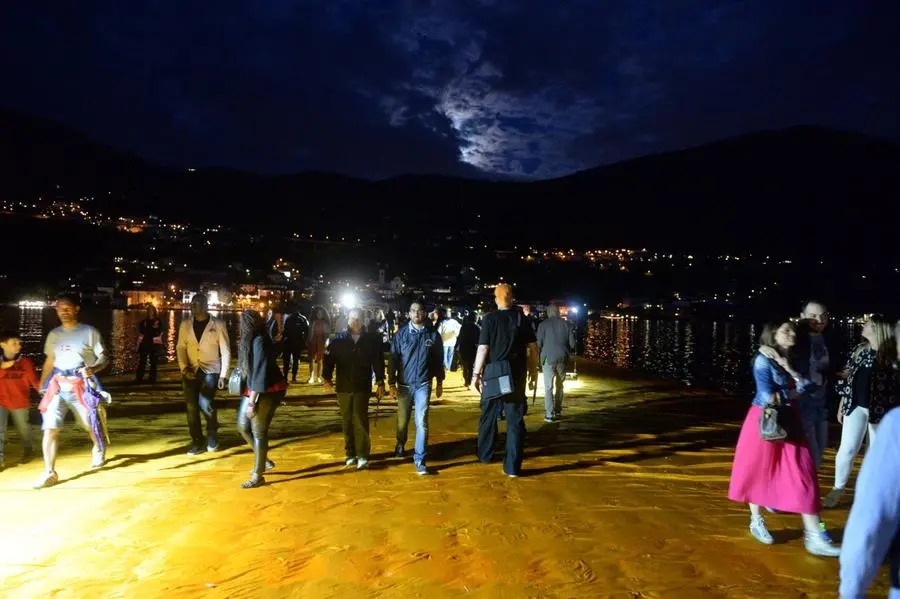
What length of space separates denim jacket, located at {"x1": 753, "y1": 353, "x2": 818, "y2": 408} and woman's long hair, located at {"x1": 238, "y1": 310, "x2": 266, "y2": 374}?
15.5ft

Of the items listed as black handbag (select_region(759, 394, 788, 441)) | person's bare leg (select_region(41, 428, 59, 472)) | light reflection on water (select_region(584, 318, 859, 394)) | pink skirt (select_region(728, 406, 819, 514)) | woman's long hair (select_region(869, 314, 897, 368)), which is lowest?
light reflection on water (select_region(584, 318, 859, 394))

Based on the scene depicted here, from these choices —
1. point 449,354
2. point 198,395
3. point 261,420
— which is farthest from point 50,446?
point 449,354

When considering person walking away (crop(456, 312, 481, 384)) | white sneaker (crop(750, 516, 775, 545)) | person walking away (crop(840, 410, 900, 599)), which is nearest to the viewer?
person walking away (crop(840, 410, 900, 599))

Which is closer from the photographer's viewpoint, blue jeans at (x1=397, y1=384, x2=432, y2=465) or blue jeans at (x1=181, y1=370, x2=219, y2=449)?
blue jeans at (x1=397, y1=384, x2=432, y2=465)

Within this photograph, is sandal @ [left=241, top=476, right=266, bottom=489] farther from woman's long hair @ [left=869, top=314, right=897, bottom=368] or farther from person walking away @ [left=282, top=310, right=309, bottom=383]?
person walking away @ [left=282, top=310, right=309, bottom=383]

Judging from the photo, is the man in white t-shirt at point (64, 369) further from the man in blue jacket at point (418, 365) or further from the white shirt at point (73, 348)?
the man in blue jacket at point (418, 365)

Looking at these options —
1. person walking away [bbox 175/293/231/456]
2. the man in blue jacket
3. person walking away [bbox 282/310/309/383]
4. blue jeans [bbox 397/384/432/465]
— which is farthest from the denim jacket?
person walking away [bbox 282/310/309/383]

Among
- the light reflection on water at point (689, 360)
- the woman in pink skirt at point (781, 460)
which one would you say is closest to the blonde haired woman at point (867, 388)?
the woman in pink skirt at point (781, 460)

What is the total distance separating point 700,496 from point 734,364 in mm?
35737

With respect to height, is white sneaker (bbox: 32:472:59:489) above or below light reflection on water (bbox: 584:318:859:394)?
above

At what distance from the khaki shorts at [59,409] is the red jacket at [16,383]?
2.16 ft

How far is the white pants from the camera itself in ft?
16.8

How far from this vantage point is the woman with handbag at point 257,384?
5867 millimetres

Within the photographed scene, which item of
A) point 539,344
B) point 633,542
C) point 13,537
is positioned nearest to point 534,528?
point 633,542
